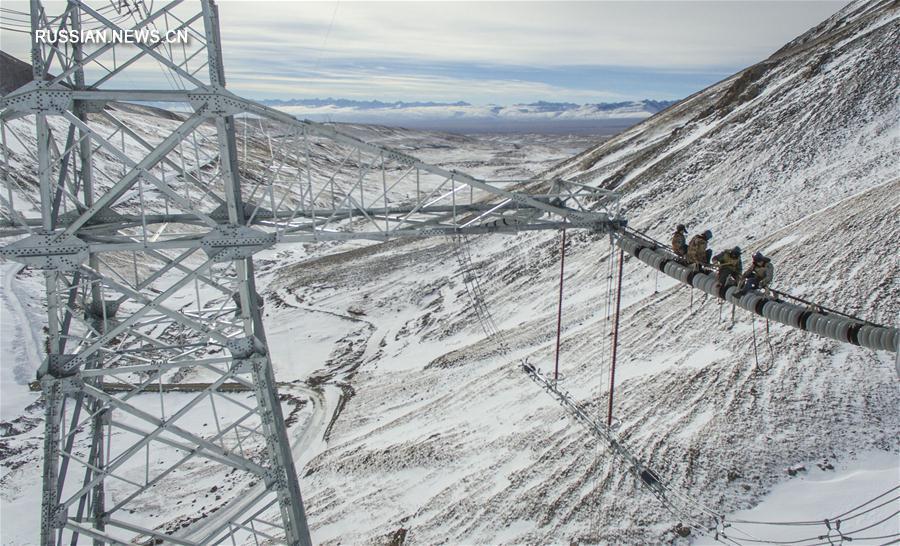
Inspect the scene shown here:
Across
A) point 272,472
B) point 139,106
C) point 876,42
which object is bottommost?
point 272,472

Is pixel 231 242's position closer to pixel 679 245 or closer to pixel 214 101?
pixel 214 101

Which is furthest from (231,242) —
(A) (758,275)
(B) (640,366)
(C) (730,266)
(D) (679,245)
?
(B) (640,366)

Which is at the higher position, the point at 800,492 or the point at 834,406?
the point at 834,406

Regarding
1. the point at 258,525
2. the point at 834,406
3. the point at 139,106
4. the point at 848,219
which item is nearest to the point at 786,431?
the point at 834,406

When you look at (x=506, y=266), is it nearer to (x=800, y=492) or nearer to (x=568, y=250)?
(x=568, y=250)

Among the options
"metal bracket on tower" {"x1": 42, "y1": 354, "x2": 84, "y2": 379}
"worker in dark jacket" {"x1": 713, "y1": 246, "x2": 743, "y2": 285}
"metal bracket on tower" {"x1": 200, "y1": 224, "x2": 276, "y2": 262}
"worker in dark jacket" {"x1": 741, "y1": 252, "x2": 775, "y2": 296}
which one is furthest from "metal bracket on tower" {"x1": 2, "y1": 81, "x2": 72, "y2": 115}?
"worker in dark jacket" {"x1": 741, "y1": 252, "x2": 775, "y2": 296}

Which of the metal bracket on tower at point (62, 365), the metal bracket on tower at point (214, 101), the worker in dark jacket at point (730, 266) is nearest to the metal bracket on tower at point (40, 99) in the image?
the metal bracket on tower at point (214, 101)

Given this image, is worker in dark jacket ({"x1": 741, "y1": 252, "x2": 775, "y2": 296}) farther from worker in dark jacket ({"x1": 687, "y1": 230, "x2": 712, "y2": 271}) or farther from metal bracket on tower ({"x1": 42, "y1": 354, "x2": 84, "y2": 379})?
metal bracket on tower ({"x1": 42, "y1": 354, "x2": 84, "y2": 379})
